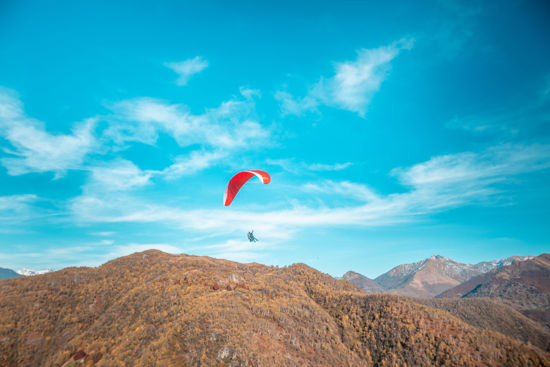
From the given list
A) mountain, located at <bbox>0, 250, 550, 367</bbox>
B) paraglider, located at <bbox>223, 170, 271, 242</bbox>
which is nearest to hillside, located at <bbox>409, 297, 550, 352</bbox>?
mountain, located at <bbox>0, 250, 550, 367</bbox>

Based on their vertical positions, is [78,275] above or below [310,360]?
above

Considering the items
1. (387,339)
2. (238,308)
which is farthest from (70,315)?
(387,339)

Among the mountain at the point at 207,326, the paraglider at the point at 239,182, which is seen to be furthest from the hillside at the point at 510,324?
the paraglider at the point at 239,182

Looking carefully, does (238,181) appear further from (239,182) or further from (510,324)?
(510,324)

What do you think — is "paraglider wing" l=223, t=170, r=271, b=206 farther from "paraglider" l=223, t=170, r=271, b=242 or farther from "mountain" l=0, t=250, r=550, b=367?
"mountain" l=0, t=250, r=550, b=367

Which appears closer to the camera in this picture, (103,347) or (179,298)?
(103,347)

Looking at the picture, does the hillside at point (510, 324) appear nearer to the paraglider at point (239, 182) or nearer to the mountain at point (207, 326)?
the mountain at point (207, 326)

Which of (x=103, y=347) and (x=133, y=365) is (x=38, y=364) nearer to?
(x=103, y=347)

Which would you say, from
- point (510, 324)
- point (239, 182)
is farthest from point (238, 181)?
point (510, 324)
